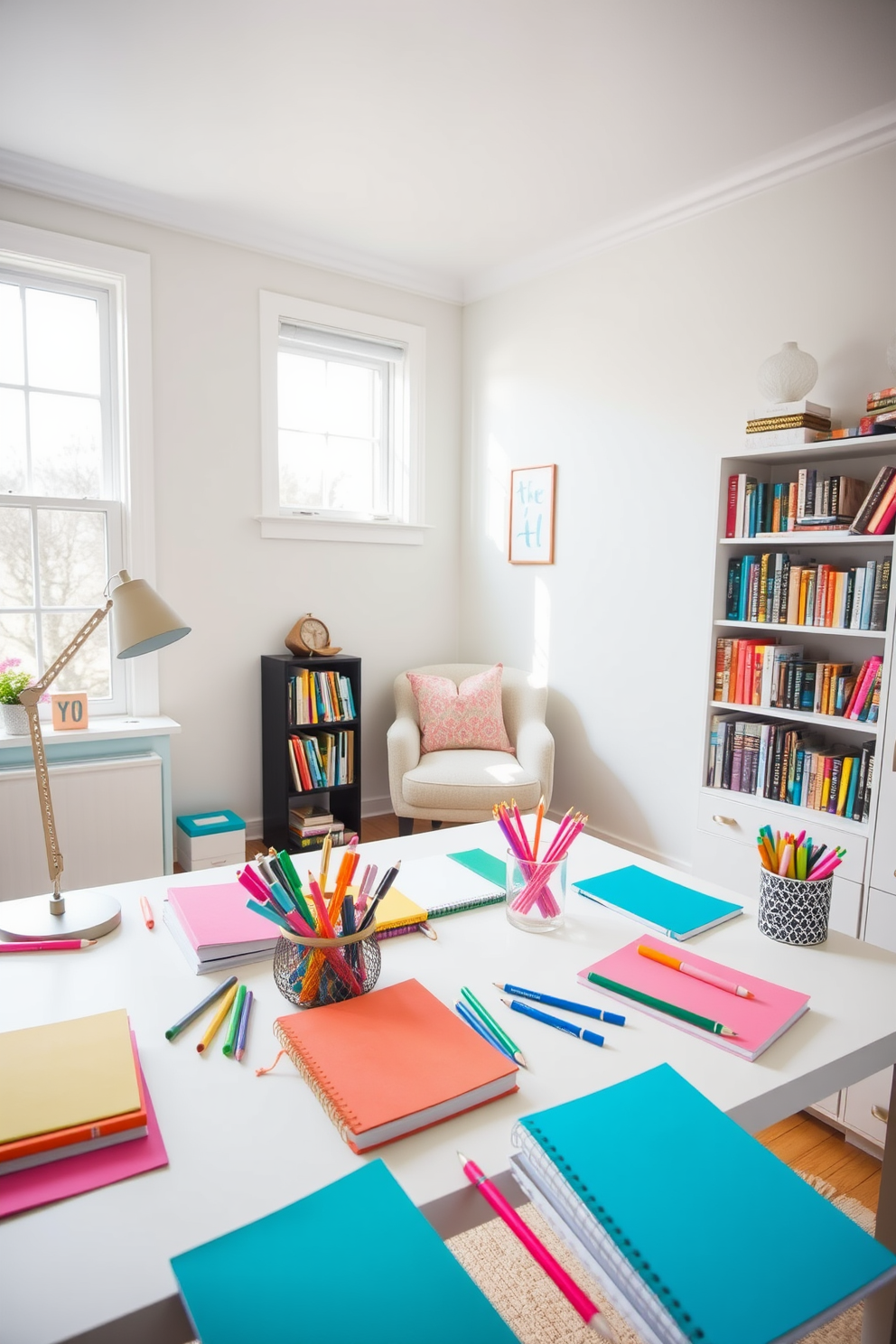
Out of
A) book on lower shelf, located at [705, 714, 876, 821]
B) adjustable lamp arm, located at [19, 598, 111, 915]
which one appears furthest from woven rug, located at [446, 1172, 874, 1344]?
book on lower shelf, located at [705, 714, 876, 821]

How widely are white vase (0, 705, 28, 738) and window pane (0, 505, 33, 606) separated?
1.69 ft

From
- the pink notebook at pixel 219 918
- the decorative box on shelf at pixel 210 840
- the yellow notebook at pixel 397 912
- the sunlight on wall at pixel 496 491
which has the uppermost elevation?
the sunlight on wall at pixel 496 491

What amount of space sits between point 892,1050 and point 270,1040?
77cm

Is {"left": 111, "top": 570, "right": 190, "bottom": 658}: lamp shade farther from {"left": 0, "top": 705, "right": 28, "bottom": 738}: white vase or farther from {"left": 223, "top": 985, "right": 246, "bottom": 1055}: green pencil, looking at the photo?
{"left": 0, "top": 705, "right": 28, "bottom": 738}: white vase

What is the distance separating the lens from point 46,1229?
0.69 meters

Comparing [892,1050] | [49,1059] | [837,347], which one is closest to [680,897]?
[892,1050]

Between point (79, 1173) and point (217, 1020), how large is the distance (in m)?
0.25

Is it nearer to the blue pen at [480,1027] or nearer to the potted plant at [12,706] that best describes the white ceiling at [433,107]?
the potted plant at [12,706]

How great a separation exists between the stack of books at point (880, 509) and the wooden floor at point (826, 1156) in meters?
1.55

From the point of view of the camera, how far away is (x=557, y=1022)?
999 millimetres

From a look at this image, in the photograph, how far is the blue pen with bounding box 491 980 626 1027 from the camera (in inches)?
39.8

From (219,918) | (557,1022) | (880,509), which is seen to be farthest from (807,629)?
(219,918)

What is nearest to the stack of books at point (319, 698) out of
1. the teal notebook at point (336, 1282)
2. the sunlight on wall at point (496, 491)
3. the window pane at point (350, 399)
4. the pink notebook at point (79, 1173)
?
the sunlight on wall at point (496, 491)

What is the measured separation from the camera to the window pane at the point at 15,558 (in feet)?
10.5
